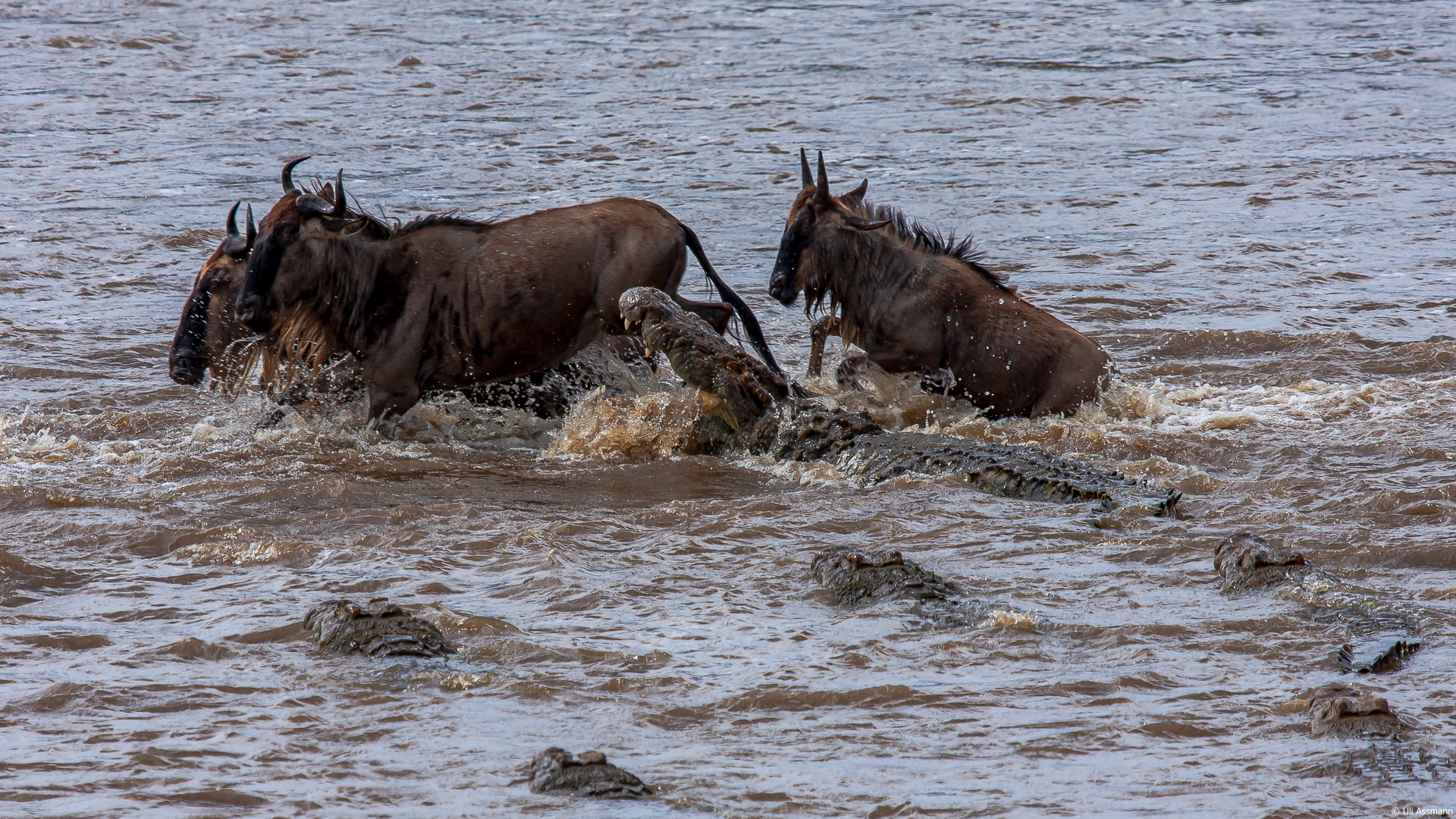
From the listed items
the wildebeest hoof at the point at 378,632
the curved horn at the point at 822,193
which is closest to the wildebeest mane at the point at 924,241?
the curved horn at the point at 822,193

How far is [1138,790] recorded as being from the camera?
4047 millimetres

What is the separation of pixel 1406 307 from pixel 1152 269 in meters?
1.94

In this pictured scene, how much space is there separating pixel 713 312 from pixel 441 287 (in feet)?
4.82

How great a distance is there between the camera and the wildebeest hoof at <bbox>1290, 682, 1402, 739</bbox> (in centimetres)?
419

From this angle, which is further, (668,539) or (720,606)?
(668,539)

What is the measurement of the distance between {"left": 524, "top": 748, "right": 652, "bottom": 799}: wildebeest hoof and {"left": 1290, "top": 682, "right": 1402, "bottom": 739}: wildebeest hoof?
1.91 meters

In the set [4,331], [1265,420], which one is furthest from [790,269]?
[4,331]

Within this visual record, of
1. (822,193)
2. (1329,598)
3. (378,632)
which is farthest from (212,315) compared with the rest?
(1329,598)

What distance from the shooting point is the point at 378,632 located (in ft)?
16.2

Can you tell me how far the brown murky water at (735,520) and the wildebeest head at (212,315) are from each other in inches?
15.4

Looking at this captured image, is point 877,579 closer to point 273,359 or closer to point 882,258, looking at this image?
point 882,258

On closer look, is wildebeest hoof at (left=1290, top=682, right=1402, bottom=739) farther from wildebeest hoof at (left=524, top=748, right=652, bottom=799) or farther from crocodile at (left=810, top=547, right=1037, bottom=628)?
wildebeest hoof at (left=524, top=748, right=652, bottom=799)

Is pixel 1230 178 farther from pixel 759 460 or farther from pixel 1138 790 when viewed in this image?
pixel 1138 790

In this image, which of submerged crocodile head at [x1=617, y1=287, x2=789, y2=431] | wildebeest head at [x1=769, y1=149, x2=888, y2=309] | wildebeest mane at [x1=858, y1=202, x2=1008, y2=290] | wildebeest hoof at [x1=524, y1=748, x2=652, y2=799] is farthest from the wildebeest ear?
wildebeest hoof at [x1=524, y1=748, x2=652, y2=799]
